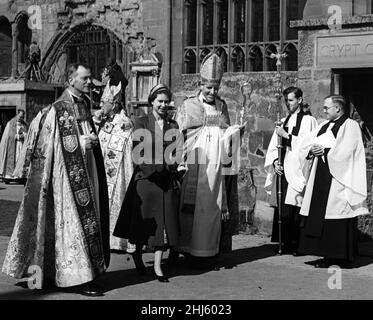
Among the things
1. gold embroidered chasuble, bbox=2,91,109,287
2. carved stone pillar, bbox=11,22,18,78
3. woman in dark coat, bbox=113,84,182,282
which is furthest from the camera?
carved stone pillar, bbox=11,22,18,78

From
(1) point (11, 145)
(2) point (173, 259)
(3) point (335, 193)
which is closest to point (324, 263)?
(3) point (335, 193)

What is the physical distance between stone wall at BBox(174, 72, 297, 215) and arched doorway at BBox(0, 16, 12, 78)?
12.3 meters

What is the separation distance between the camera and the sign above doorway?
369 inches

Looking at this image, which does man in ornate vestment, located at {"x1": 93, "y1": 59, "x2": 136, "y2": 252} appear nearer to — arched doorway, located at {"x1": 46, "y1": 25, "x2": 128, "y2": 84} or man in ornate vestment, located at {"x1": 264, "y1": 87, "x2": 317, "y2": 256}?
man in ornate vestment, located at {"x1": 264, "y1": 87, "x2": 317, "y2": 256}

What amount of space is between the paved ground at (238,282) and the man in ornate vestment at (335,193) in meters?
0.23

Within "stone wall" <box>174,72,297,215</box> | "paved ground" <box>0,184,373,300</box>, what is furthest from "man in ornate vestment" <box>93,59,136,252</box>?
"stone wall" <box>174,72,297,215</box>

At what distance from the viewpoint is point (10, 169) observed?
19.0m

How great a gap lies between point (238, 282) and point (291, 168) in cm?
222

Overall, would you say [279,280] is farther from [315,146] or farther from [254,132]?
[254,132]

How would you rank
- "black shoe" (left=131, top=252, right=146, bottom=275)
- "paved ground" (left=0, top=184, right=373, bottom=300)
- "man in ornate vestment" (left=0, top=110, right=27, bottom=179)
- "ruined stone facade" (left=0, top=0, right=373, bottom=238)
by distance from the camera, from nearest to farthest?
"paved ground" (left=0, top=184, right=373, bottom=300) < "black shoe" (left=131, top=252, right=146, bottom=275) < "ruined stone facade" (left=0, top=0, right=373, bottom=238) < "man in ornate vestment" (left=0, top=110, right=27, bottom=179)

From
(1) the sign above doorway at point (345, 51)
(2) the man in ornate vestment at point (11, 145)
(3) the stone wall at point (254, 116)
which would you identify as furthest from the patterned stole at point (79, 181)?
(2) the man in ornate vestment at point (11, 145)

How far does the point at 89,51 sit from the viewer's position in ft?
63.8

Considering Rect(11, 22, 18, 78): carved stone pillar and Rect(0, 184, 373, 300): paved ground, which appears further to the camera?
Rect(11, 22, 18, 78): carved stone pillar

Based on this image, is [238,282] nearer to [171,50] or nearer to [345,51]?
[345,51]
